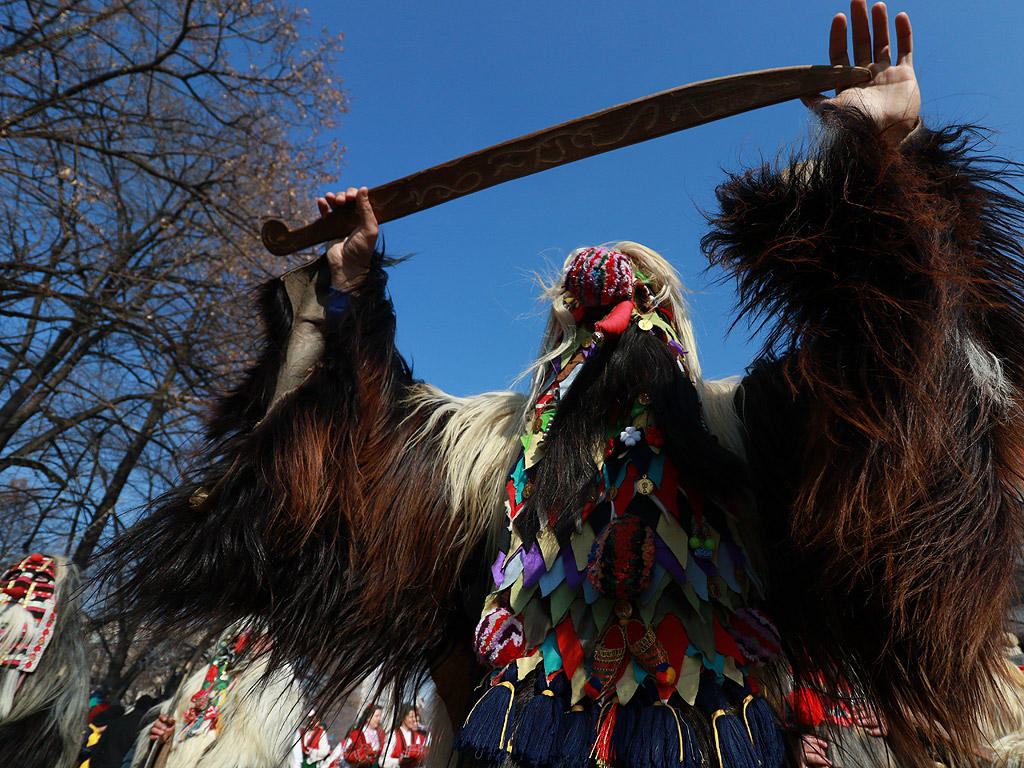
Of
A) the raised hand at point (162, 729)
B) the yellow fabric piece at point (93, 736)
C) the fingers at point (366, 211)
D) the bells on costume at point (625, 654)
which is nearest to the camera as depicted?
the bells on costume at point (625, 654)

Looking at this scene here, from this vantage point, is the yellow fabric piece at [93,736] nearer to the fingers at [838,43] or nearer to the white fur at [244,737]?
the white fur at [244,737]

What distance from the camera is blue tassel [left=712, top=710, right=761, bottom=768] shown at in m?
1.22

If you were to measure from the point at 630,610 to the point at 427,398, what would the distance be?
0.84 m

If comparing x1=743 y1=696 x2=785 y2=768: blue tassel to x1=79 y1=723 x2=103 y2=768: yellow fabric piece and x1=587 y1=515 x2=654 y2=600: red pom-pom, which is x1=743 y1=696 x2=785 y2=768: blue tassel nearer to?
x1=587 y1=515 x2=654 y2=600: red pom-pom

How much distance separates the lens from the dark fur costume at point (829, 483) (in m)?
1.27

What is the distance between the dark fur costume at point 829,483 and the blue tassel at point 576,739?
0.47 metres

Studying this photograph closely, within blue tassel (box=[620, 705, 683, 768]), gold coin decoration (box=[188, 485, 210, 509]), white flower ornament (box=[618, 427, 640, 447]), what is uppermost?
white flower ornament (box=[618, 427, 640, 447])

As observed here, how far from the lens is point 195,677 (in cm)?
385

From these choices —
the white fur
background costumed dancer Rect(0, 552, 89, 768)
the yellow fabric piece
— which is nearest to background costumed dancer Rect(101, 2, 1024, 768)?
background costumed dancer Rect(0, 552, 89, 768)

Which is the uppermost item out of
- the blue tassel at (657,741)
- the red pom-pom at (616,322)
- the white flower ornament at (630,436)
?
the red pom-pom at (616,322)

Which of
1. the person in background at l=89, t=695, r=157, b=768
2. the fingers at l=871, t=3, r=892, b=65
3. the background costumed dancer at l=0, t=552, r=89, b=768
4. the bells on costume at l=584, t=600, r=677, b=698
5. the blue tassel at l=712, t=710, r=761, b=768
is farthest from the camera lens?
the person in background at l=89, t=695, r=157, b=768

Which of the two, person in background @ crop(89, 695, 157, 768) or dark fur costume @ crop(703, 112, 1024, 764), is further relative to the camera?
person in background @ crop(89, 695, 157, 768)

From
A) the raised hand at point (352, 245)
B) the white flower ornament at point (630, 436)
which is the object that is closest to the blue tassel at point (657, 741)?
the white flower ornament at point (630, 436)

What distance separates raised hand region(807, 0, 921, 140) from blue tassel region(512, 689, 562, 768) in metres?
1.29
